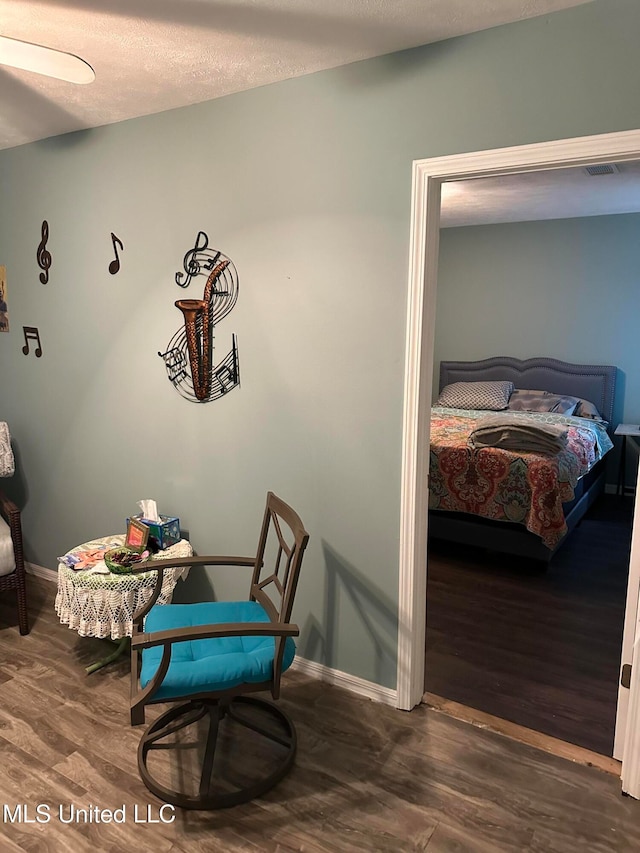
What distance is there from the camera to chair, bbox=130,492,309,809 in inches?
72.1

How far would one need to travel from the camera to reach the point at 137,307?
9.75 feet

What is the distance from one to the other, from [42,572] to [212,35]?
118 inches

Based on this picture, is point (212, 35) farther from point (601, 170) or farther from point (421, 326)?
point (601, 170)

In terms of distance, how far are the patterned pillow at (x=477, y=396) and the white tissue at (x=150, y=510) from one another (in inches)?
140

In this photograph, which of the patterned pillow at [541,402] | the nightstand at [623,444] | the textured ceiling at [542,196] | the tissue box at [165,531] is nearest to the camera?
the tissue box at [165,531]

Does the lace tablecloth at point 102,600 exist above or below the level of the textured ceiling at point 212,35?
below

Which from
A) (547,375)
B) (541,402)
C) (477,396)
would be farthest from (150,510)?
(547,375)

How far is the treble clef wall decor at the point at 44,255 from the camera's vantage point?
10.8ft

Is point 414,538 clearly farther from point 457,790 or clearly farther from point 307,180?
point 307,180

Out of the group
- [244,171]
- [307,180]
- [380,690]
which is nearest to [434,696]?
[380,690]

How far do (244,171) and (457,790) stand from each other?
242 centimetres

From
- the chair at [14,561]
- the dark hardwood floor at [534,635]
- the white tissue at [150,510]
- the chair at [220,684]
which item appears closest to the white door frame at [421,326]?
the dark hardwood floor at [534,635]

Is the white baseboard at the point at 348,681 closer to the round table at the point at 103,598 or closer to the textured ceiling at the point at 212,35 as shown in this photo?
the round table at the point at 103,598

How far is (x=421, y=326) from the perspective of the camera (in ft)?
7.20
